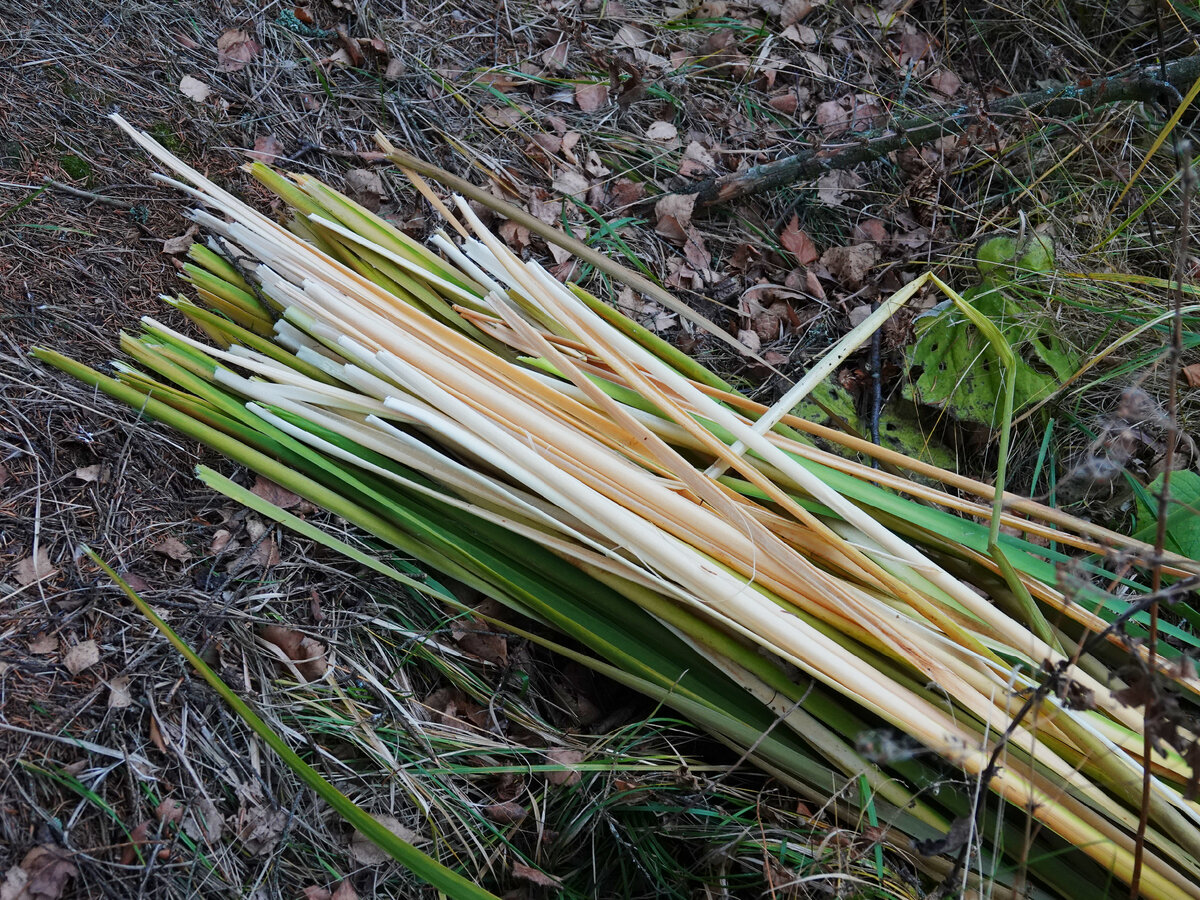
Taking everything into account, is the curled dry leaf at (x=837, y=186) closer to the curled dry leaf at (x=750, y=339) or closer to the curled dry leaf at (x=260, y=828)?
the curled dry leaf at (x=750, y=339)

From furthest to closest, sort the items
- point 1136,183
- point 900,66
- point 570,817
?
point 900,66
point 1136,183
point 570,817

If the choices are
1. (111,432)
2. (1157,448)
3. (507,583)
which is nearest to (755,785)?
(507,583)

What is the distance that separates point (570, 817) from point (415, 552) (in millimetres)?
536

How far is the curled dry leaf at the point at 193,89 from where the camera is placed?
1826 mm

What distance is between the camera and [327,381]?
4.86 feet

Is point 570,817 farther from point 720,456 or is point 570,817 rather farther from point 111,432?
point 111,432

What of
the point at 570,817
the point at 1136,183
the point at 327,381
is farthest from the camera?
the point at 1136,183

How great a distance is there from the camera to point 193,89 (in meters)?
1.84

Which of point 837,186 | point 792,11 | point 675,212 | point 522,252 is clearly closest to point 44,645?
point 522,252

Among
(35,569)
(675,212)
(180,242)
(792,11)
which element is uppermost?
(792,11)

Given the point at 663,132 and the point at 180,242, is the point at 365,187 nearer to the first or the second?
the point at 180,242

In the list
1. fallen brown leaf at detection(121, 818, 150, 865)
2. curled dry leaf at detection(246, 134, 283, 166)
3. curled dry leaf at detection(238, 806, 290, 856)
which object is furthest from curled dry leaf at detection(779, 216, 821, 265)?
fallen brown leaf at detection(121, 818, 150, 865)

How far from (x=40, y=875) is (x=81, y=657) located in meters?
0.31

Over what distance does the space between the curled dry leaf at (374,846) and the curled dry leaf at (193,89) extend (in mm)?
1722
